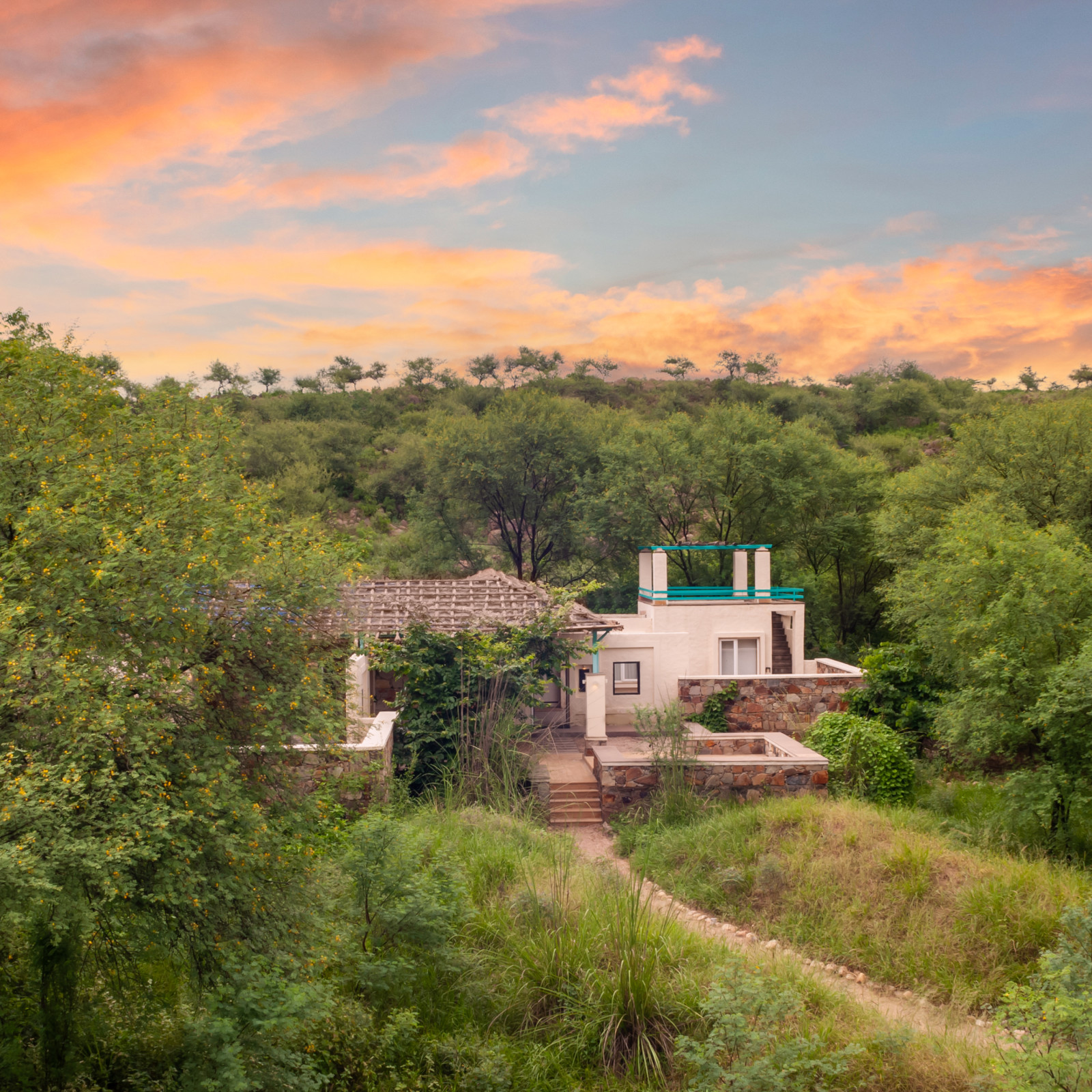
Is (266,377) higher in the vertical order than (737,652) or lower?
higher

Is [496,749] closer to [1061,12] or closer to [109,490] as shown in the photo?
[109,490]

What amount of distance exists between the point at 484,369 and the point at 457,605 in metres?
55.1

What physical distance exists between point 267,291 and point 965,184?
89.4ft

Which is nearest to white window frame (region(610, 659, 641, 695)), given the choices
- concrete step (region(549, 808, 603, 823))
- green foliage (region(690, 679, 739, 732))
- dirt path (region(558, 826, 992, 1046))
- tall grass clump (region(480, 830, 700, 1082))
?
green foliage (region(690, 679, 739, 732))

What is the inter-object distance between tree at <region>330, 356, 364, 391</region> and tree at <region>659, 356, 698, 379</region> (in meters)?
29.2

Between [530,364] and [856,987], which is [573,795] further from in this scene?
Result: [530,364]

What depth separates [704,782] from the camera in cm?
1399

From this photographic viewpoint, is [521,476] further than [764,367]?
No

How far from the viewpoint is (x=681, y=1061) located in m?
6.30

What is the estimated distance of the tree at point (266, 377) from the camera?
68875mm

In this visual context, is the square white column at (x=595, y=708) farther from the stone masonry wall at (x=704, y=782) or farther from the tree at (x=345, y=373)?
the tree at (x=345, y=373)

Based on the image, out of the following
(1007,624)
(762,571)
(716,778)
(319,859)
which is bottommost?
(716,778)

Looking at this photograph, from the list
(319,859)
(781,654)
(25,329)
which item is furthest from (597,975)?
(781,654)

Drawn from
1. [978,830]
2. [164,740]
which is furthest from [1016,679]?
[164,740]
